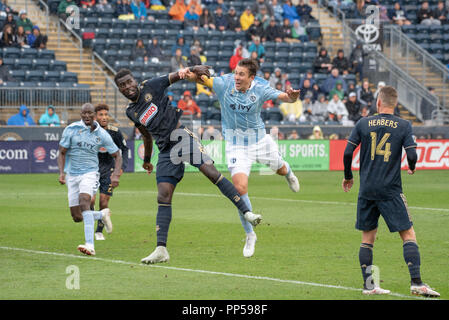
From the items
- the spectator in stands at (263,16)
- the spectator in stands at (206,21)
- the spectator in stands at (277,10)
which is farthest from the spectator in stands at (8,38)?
the spectator in stands at (277,10)

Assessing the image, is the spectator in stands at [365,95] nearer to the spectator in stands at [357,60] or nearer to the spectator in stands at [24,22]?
the spectator in stands at [357,60]

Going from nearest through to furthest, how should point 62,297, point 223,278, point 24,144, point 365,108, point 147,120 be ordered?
point 62,297 < point 223,278 < point 147,120 < point 24,144 < point 365,108

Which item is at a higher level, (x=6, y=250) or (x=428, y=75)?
(x=428, y=75)

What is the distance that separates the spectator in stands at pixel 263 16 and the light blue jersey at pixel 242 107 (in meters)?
24.6

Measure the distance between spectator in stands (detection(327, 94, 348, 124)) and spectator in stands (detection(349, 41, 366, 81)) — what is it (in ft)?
11.4

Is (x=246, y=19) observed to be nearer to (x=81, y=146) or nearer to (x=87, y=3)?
(x=87, y=3)

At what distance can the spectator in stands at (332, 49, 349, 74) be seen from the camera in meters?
35.2

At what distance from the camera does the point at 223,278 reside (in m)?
9.38

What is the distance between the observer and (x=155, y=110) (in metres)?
10.7

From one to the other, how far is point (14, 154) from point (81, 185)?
655 inches
